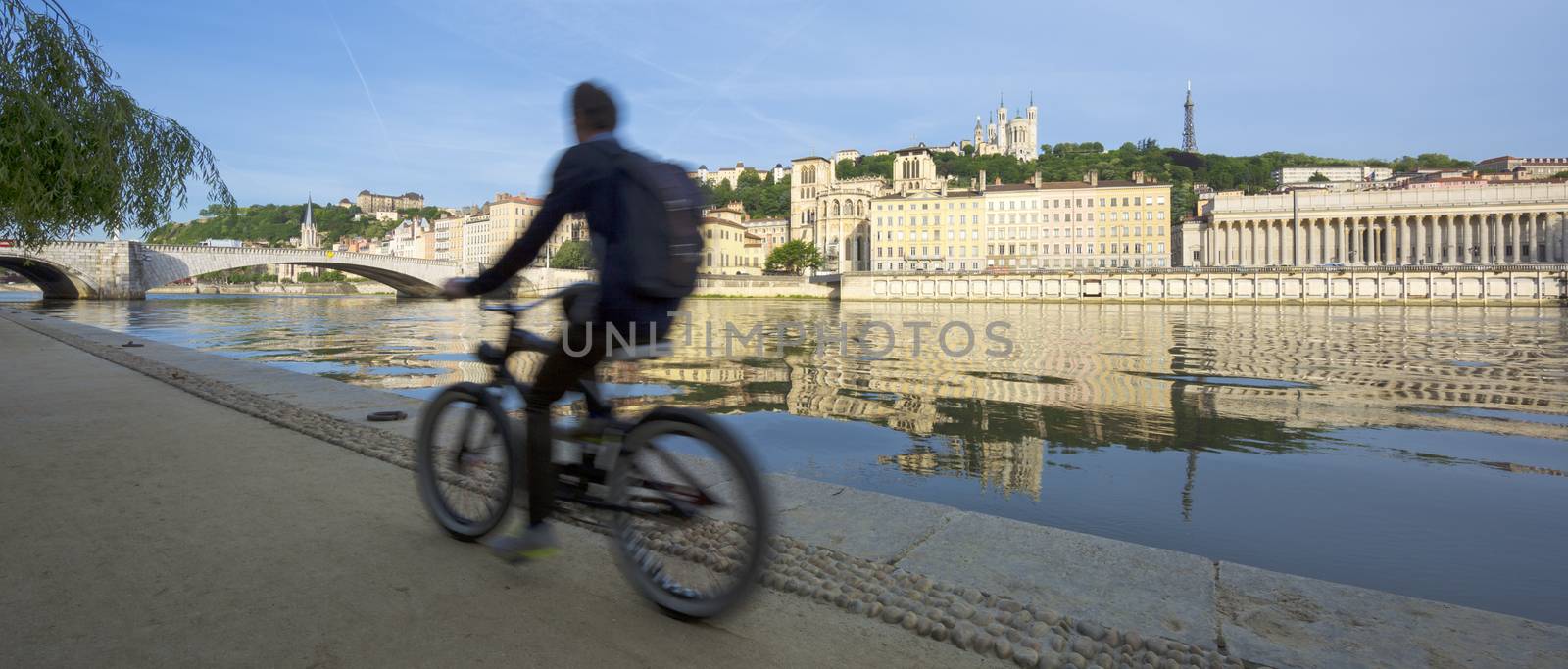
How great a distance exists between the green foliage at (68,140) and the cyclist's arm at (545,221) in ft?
14.3

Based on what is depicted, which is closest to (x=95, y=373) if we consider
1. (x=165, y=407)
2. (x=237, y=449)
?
(x=165, y=407)

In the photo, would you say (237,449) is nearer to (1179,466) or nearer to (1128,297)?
(1179,466)

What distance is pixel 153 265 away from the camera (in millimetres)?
64625

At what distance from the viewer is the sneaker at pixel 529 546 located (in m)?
2.95

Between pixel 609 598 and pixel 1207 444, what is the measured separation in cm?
557

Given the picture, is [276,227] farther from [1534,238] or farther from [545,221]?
[1534,238]

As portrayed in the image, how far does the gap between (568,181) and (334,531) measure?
1737mm

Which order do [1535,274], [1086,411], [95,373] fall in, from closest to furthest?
[1086,411] → [95,373] → [1535,274]

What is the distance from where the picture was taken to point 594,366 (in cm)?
288

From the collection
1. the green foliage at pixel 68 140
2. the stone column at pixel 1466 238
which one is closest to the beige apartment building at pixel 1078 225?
the stone column at pixel 1466 238

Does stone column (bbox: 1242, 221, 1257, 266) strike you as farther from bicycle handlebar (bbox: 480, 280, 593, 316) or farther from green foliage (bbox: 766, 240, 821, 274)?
bicycle handlebar (bbox: 480, 280, 593, 316)

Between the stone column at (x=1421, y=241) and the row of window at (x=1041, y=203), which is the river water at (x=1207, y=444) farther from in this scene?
the stone column at (x=1421, y=241)

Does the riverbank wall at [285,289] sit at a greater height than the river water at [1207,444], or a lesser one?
greater

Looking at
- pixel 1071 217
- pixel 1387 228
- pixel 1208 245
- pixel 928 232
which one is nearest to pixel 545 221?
pixel 1071 217
